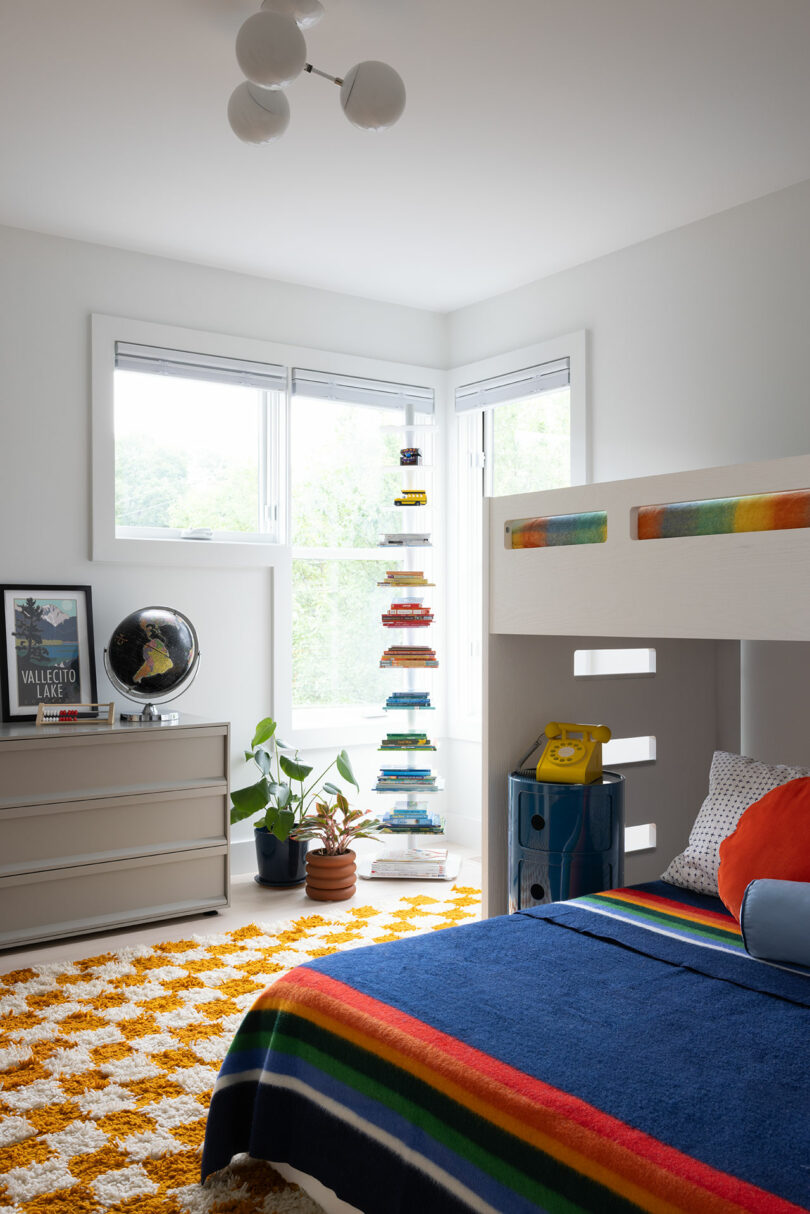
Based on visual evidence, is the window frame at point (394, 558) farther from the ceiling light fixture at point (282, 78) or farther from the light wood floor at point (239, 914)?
the ceiling light fixture at point (282, 78)

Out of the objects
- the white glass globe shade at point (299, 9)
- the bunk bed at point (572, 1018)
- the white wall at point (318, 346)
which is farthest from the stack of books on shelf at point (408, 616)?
the white glass globe shade at point (299, 9)

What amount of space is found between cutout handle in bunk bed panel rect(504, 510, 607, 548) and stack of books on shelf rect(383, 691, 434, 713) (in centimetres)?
154

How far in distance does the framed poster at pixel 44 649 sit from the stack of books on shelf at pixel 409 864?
52.6 inches

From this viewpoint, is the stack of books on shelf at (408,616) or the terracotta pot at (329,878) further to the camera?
the stack of books on shelf at (408,616)

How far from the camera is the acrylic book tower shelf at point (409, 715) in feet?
13.1

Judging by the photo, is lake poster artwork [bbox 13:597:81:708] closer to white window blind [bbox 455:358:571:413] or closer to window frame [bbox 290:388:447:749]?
window frame [bbox 290:388:447:749]

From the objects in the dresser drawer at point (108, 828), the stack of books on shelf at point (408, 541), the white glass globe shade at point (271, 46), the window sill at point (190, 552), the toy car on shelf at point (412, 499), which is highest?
the white glass globe shade at point (271, 46)

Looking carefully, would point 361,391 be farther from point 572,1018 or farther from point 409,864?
point 572,1018

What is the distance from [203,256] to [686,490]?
2490 millimetres

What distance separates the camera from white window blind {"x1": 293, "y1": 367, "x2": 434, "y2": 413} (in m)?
4.26

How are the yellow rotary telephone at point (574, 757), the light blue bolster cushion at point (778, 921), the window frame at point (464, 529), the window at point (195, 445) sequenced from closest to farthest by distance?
the light blue bolster cushion at point (778, 921), the yellow rotary telephone at point (574, 757), the window at point (195, 445), the window frame at point (464, 529)

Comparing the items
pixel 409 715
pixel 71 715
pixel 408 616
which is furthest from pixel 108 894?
pixel 408 616

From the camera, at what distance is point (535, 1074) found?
136 cm

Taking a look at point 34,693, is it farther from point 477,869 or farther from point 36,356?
point 477,869
